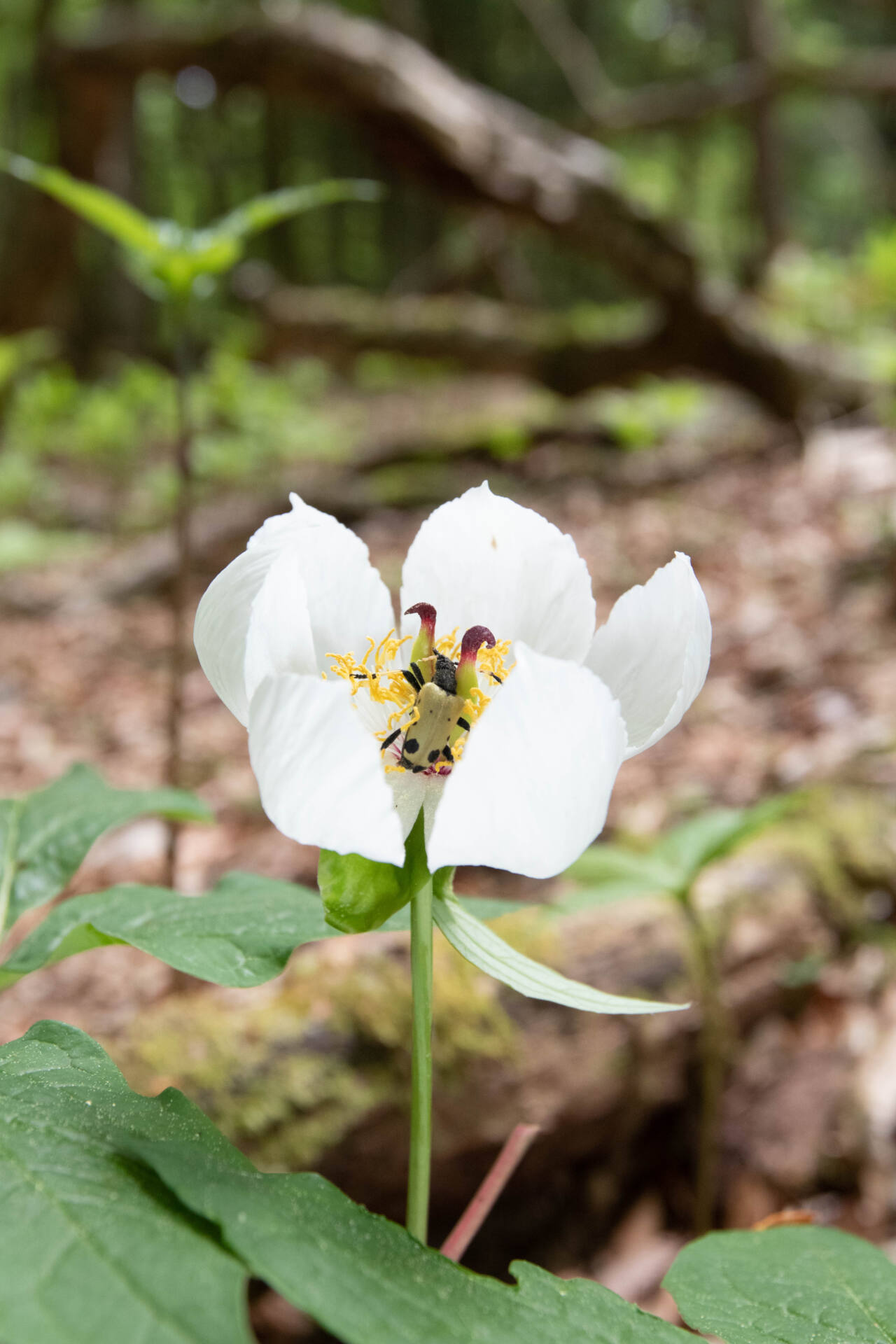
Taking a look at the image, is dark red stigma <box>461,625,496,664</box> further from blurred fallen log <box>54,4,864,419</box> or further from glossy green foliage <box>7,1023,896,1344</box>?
blurred fallen log <box>54,4,864,419</box>

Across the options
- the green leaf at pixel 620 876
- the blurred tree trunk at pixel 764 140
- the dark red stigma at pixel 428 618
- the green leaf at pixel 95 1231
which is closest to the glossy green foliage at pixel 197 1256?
the green leaf at pixel 95 1231

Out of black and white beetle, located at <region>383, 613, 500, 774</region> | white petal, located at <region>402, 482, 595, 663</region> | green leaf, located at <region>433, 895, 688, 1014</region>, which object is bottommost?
green leaf, located at <region>433, 895, 688, 1014</region>

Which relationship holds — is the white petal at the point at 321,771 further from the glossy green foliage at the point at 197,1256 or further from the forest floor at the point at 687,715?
the forest floor at the point at 687,715

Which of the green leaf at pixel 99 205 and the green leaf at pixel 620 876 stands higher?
the green leaf at pixel 99 205

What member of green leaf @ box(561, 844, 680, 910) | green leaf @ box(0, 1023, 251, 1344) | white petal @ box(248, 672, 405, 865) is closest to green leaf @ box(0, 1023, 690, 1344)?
green leaf @ box(0, 1023, 251, 1344)

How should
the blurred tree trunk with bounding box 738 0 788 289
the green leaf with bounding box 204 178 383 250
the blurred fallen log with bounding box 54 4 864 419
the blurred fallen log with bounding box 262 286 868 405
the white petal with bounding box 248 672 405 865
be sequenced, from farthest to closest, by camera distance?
1. the blurred tree trunk with bounding box 738 0 788 289
2. the blurred fallen log with bounding box 262 286 868 405
3. the blurred fallen log with bounding box 54 4 864 419
4. the green leaf with bounding box 204 178 383 250
5. the white petal with bounding box 248 672 405 865

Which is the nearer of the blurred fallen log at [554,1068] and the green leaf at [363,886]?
the green leaf at [363,886]

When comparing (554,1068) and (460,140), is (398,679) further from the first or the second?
(460,140)
